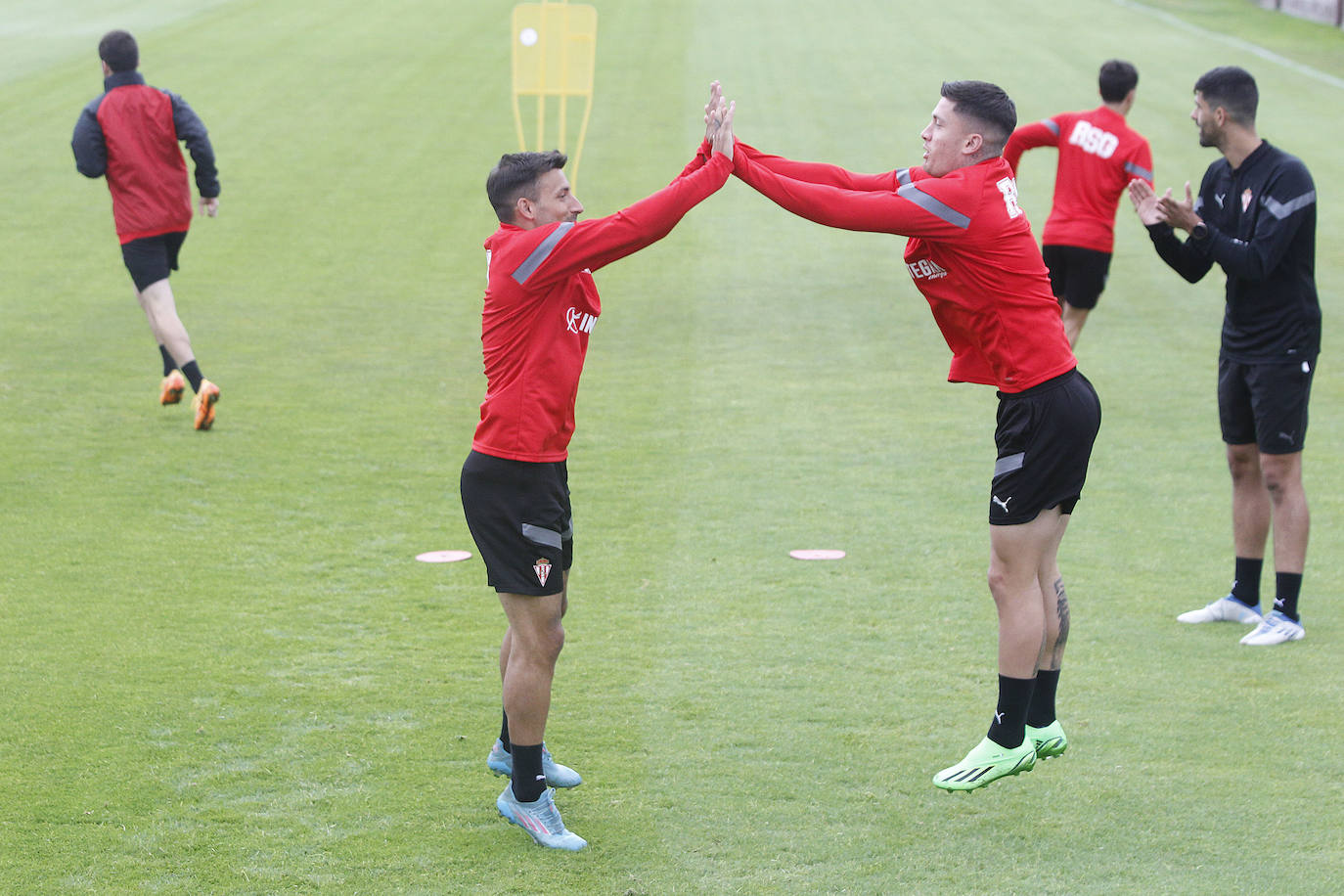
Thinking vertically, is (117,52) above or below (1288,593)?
above

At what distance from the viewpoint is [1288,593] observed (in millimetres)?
6500

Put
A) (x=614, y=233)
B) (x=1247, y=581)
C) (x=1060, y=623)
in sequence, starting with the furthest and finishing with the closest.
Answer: (x=1247, y=581), (x=1060, y=623), (x=614, y=233)

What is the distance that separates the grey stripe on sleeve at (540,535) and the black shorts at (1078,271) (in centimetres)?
677

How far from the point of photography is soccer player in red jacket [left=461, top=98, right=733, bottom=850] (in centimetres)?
460

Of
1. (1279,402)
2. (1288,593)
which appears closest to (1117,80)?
(1279,402)

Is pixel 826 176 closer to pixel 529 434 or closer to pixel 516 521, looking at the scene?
pixel 529 434

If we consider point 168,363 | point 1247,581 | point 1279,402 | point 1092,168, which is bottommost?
point 168,363

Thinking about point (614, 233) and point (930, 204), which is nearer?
point (614, 233)

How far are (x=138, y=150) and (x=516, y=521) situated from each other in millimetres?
6327

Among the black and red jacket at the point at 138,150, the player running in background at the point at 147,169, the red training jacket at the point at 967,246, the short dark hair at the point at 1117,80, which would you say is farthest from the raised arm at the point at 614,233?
the short dark hair at the point at 1117,80

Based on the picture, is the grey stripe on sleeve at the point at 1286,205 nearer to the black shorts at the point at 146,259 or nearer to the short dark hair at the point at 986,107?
the short dark hair at the point at 986,107

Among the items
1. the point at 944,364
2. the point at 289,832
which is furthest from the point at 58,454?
the point at 944,364

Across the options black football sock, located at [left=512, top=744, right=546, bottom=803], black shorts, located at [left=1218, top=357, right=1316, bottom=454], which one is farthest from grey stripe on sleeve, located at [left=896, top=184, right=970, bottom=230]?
black shorts, located at [left=1218, top=357, right=1316, bottom=454]

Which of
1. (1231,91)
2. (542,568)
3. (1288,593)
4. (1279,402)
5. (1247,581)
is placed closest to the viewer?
(542,568)
